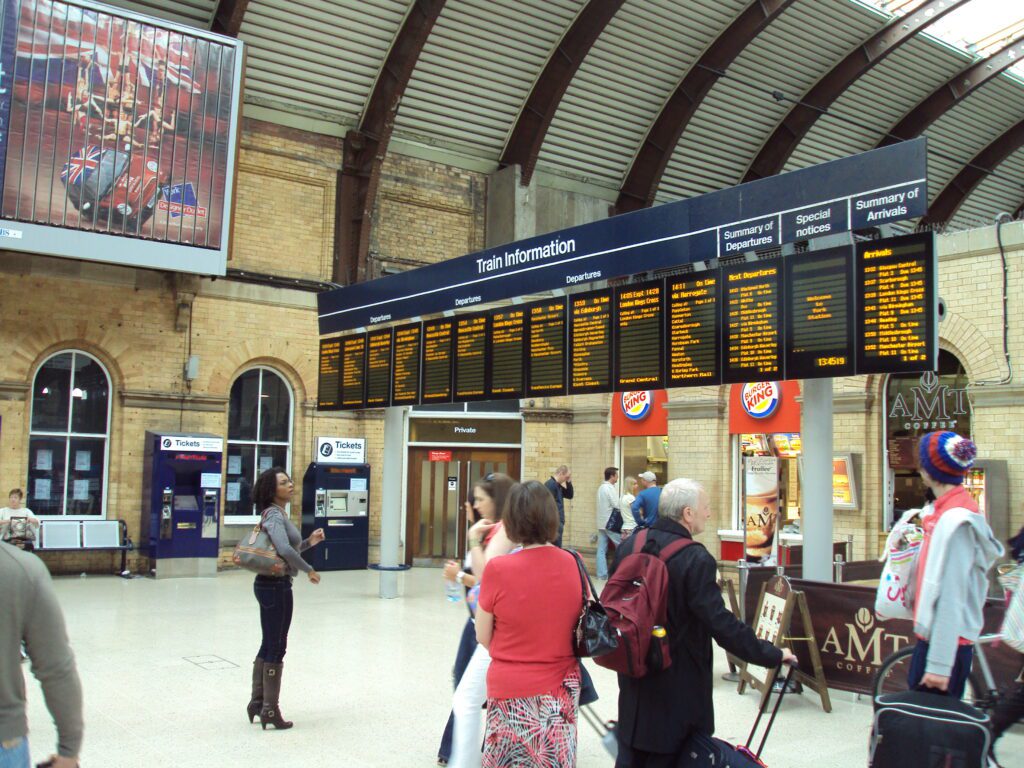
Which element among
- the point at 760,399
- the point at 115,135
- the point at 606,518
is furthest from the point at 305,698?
the point at 115,135

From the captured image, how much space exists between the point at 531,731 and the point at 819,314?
4.63m

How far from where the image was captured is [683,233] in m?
8.35

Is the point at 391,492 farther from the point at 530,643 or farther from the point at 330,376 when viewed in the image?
the point at 530,643

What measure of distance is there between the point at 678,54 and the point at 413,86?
5178 millimetres

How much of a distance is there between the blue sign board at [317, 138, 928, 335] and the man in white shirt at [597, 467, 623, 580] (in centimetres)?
528

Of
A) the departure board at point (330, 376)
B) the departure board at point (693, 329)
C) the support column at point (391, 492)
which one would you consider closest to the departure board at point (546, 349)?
the departure board at point (693, 329)

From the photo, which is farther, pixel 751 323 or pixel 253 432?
pixel 253 432

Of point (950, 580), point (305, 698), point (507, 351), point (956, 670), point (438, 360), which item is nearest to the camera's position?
point (950, 580)

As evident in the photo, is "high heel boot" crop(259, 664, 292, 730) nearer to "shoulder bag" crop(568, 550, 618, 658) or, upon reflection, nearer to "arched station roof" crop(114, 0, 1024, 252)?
"shoulder bag" crop(568, 550, 618, 658)

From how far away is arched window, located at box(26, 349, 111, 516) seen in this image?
14945 millimetres

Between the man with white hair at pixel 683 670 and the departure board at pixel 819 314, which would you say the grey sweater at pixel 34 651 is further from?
the departure board at pixel 819 314

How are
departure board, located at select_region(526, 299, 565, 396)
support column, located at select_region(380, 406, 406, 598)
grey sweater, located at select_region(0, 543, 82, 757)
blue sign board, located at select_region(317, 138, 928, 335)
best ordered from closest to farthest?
grey sweater, located at select_region(0, 543, 82, 757) → blue sign board, located at select_region(317, 138, 928, 335) → departure board, located at select_region(526, 299, 565, 396) → support column, located at select_region(380, 406, 406, 598)

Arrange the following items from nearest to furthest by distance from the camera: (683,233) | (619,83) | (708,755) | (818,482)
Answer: (708,755) < (818,482) < (683,233) < (619,83)

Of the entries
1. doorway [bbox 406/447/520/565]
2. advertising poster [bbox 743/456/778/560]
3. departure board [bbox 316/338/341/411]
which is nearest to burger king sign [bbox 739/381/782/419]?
advertising poster [bbox 743/456/778/560]
